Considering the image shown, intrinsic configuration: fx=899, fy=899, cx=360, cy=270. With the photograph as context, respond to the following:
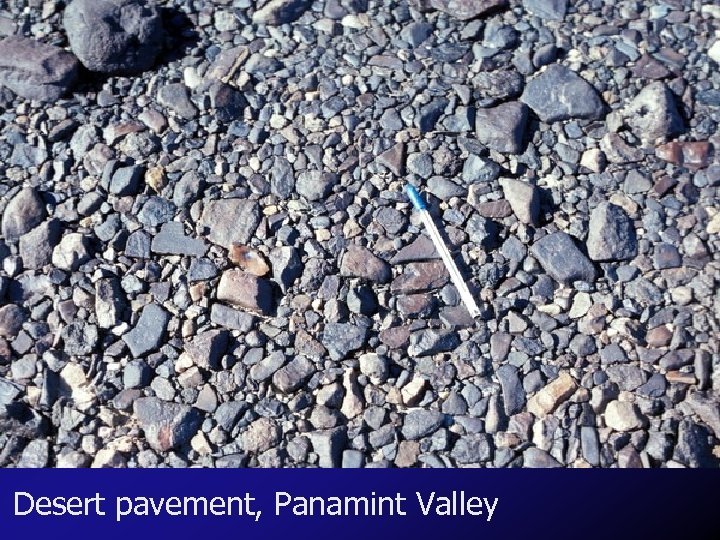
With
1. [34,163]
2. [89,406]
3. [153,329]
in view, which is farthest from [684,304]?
[34,163]

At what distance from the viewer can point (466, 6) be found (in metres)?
3.55

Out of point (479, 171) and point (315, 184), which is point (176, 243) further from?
point (479, 171)

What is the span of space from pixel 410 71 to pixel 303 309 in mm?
1062

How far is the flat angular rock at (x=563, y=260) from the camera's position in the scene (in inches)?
117

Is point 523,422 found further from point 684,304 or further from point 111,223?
point 111,223

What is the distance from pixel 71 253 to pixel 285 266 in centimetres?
71

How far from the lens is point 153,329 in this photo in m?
2.87

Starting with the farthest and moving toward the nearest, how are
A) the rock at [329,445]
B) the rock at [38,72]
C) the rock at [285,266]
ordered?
1. the rock at [38,72]
2. the rock at [285,266]
3. the rock at [329,445]

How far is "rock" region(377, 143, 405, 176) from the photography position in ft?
10.3

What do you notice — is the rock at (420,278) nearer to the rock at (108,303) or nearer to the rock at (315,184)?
the rock at (315,184)

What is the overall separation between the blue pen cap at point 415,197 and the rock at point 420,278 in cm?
20

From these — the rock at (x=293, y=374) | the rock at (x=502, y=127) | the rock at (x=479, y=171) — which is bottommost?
the rock at (x=293, y=374)

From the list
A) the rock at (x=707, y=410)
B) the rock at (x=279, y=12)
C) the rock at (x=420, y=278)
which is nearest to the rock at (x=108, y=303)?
the rock at (x=420, y=278)

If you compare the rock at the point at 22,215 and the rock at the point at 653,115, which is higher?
the rock at the point at 653,115
